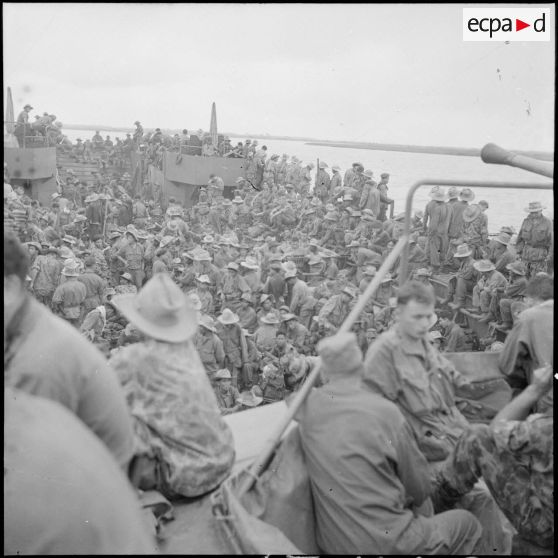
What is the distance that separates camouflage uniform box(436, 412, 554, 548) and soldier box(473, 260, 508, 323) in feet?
25.3

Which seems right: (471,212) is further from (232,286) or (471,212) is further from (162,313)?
(162,313)

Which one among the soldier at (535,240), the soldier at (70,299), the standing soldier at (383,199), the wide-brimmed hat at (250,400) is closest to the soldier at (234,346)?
the wide-brimmed hat at (250,400)

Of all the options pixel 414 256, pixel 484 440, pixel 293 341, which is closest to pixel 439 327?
pixel 293 341

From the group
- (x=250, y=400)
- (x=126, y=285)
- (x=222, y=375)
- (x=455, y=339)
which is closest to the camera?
(x=250, y=400)

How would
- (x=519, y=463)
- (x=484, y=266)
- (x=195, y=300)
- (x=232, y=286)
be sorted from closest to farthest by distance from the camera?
(x=519, y=463) < (x=195, y=300) < (x=484, y=266) < (x=232, y=286)

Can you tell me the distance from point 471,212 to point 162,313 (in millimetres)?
11466

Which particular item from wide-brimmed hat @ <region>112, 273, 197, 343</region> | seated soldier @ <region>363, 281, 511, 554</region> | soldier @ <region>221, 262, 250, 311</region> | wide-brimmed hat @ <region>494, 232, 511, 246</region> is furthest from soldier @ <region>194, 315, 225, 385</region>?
wide-brimmed hat @ <region>112, 273, 197, 343</region>

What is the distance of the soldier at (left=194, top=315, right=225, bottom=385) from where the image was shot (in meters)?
9.86

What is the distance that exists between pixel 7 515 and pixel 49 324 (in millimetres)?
974

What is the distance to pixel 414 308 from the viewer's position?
362cm

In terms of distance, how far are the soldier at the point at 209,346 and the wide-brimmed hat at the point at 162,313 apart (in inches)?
269

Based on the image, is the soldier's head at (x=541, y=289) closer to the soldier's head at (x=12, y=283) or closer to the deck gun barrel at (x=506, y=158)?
the deck gun barrel at (x=506, y=158)

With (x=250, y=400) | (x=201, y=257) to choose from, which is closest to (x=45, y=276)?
(x=201, y=257)

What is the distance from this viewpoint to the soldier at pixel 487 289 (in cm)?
1077
